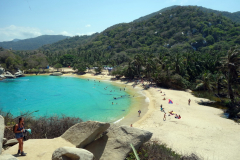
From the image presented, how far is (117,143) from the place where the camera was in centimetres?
659

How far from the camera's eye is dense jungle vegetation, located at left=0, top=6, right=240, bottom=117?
3303cm

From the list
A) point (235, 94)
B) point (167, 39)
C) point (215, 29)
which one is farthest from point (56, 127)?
point (215, 29)

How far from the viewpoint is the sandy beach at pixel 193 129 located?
43.3 feet

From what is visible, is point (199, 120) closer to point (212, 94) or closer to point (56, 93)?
point (212, 94)

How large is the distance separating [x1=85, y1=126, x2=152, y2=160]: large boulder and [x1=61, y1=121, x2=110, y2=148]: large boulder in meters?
0.43

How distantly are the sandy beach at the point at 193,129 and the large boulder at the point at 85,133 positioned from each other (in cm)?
848

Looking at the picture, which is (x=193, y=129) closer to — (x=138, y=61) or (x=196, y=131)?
(x=196, y=131)

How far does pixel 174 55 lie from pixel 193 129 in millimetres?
42609

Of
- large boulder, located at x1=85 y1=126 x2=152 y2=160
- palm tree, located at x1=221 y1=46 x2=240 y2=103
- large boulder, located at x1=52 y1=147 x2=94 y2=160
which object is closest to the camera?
large boulder, located at x1=52 y1=147 x2=94 y2=160

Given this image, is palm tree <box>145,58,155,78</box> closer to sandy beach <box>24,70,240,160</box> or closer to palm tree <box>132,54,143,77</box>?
palm tree <box>132,54,143,77</box>

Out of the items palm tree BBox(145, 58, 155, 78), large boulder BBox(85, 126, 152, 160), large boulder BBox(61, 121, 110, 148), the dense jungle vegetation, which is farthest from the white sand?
palm tree BBox(145, 58, 155, 78)

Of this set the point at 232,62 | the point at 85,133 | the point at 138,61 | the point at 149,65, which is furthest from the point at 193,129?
the point at 138,61

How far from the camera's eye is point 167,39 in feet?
376

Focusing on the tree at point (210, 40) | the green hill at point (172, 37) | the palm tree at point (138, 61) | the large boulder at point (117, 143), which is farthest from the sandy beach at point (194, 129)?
the tree at point (210, 40)
